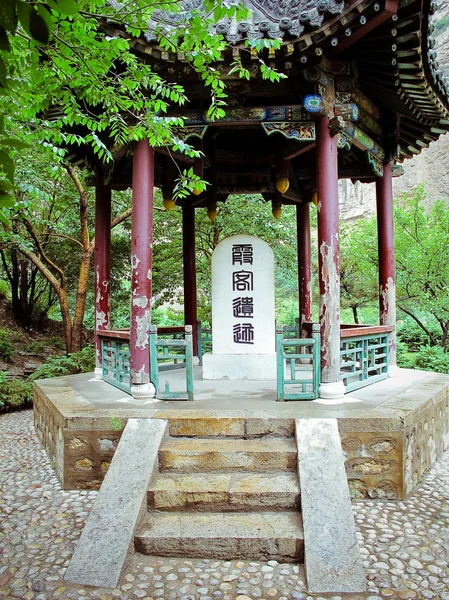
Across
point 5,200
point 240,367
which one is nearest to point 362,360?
point 240,367

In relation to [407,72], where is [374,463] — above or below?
below

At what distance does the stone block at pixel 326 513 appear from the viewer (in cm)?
300

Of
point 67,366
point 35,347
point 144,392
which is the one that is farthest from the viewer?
point 35,347

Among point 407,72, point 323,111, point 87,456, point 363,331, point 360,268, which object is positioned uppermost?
point 407,72

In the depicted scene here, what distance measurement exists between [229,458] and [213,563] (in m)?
0.97

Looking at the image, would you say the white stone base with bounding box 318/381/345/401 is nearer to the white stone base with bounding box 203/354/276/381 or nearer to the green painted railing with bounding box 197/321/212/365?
the white stone base with bounding box 203/354/276/381

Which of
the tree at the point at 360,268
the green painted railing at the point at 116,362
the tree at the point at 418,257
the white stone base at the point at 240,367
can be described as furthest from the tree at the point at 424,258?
the green painted railing at the point at 116,362

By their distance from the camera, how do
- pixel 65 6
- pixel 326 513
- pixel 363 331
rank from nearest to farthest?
pixel 65 6, pixel 326 513, pixel 363 331

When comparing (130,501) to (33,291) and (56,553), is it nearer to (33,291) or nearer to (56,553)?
(56,553)

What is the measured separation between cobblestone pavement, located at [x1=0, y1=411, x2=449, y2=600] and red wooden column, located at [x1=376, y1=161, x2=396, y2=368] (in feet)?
9.64

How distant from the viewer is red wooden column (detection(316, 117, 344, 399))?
5320 mm

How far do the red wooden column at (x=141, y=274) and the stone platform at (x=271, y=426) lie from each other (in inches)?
11.6

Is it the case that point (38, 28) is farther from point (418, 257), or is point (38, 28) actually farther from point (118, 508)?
point (418, 257)

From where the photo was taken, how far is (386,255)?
720 cm
